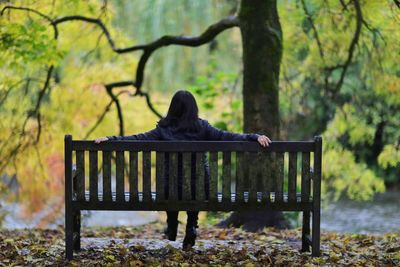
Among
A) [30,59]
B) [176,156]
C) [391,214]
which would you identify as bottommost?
[391,214]

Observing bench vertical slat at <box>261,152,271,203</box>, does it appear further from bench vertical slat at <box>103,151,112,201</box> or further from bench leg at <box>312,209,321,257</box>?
bench vertical slat at <box>103,151,112,201</box>

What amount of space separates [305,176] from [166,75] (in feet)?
34.1

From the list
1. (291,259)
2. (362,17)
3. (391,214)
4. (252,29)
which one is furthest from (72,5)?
(391,214)

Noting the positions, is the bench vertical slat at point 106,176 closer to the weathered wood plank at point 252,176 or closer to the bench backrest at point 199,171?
the bench backrest at point 199,171

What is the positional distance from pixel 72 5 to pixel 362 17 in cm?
429

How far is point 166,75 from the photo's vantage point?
49.5ft

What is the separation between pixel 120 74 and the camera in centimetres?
1301

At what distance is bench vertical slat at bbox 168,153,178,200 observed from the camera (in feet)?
16.2

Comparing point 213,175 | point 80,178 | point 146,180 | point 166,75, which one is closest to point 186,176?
point 213,175

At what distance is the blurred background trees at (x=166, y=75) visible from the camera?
9.30 meters

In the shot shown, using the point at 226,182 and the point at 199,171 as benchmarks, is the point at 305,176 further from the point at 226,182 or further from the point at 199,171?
the point at 199,171

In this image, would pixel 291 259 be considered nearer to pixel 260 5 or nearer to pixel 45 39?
pixel 260 5

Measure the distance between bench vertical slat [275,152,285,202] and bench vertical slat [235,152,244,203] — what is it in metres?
0.28

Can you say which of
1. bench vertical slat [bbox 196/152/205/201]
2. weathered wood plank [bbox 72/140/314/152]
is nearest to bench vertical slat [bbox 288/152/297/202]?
weathered wood plank [bbox 72/140/314/152]
